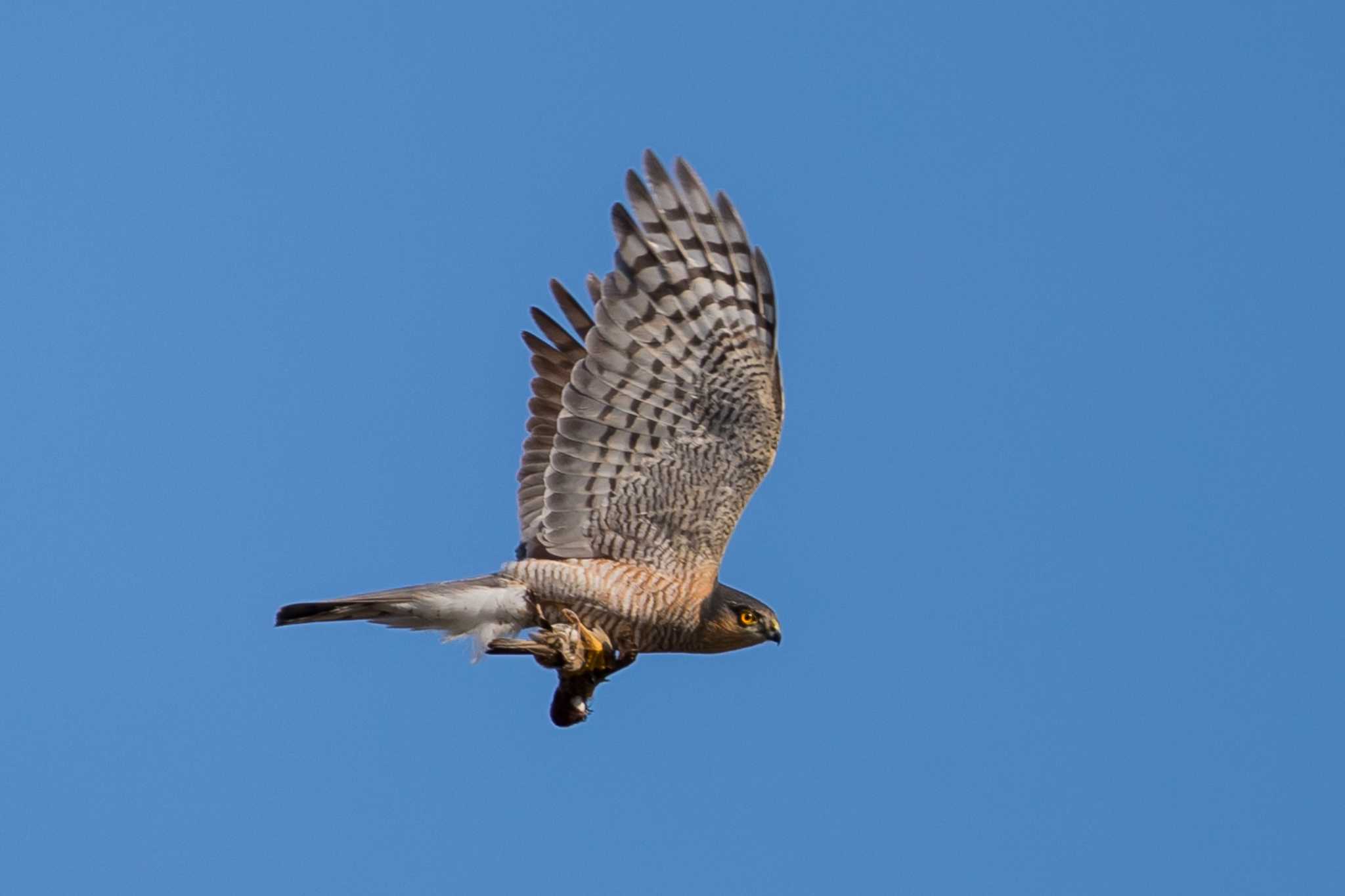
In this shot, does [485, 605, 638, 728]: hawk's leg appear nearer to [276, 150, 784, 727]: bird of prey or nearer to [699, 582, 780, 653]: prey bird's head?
[276, 150, 784, 727]: bird of prey

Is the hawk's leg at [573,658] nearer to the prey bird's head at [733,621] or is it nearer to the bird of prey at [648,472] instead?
the bird of prey at [648,472]

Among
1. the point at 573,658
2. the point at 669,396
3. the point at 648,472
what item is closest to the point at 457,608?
the point at 573,658

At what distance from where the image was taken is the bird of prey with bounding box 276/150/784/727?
9.50 m

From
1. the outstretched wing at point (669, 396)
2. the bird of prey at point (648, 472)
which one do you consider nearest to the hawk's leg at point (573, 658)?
the bird of prey at point (648, 472)

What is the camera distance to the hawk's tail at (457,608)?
9.74 m

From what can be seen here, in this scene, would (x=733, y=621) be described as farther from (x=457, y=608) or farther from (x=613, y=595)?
(x=457, y=608)

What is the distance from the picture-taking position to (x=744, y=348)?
9492 millimetres

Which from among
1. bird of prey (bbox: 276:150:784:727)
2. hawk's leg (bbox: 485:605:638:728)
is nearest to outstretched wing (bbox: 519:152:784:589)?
bird of prey (bbox: 276:150:784:727)

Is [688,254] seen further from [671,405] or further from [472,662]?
[472,662]

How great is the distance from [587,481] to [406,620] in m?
1.15

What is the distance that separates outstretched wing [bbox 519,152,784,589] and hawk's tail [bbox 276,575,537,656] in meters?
0.33

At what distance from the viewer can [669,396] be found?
9633mm

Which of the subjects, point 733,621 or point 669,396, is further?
point 733,621

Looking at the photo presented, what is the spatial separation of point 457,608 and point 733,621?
1.42 meters
